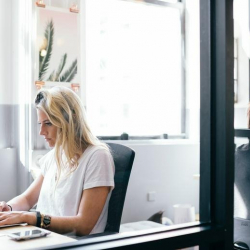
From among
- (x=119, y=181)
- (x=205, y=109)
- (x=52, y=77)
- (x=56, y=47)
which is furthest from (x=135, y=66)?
(x=205, y=109)

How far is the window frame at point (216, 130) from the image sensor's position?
826mm

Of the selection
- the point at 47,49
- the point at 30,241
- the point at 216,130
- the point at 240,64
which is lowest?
the point at 30,241

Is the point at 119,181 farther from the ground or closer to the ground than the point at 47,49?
closer to the ground

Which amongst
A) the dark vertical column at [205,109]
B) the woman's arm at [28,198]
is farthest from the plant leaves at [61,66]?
the dark vertical column at [205,109]

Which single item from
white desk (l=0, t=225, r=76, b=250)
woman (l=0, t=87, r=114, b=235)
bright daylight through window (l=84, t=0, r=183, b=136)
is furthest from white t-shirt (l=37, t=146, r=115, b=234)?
bright daylight through window (l=84, t=0, r=183, b=136)

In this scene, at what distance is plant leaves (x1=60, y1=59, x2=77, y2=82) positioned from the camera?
2.15 metres

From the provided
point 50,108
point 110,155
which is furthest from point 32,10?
point 110,155

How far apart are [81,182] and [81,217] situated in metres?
0.13

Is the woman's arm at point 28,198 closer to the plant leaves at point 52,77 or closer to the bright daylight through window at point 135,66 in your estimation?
the plant leaves at point 52,77

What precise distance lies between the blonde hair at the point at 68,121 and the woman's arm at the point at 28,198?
222mm

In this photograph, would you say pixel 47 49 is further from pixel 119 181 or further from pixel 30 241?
pixel 30 241

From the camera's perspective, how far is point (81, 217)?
1.45 metres

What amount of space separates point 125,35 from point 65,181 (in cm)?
198

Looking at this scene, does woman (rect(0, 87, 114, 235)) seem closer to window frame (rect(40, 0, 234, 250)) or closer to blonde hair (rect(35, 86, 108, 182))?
blonde hair (rect(35, 86, 108, 182))
